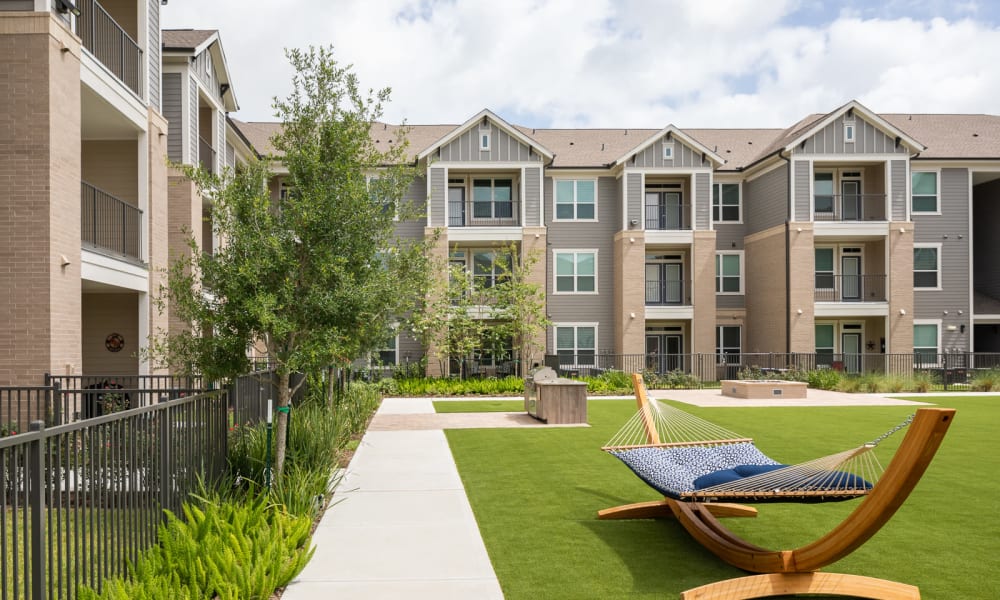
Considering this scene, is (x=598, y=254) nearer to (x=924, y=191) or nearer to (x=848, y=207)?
(x=848, y=207)

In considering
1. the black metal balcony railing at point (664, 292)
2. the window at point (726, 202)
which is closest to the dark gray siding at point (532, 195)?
the black metal balcony railing at point (664, 292)

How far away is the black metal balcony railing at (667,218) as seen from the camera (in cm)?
3142

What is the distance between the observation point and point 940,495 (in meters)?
8.45

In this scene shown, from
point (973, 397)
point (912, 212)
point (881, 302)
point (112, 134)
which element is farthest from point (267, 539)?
point (912, 212)

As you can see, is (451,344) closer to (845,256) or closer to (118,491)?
(845,256)

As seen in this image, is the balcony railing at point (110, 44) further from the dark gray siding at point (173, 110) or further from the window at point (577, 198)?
the window at point (577, 198)

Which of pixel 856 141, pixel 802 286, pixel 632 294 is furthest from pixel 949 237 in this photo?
pixel 632 294

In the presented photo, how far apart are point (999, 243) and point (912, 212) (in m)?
5.70

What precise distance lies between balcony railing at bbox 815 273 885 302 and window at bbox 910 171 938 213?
12.5 ft

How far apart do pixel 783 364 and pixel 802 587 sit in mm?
26284

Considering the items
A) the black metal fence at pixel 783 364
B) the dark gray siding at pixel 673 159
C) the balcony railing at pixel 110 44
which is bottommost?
the black metal fence at pixel 783 364

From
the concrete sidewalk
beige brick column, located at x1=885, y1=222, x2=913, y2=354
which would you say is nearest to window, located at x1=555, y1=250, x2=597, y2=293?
beige brick column, located at x1=885, y1=222, x2=913, y2=354

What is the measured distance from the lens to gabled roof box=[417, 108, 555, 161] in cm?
2905

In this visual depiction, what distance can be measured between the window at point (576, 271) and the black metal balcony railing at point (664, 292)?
2.60 metres
